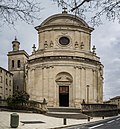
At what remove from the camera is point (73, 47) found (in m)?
65.8

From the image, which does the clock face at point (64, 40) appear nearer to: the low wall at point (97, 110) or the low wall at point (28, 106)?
the low wall at point (97, 110)

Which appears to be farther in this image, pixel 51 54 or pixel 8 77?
pixel 8 77

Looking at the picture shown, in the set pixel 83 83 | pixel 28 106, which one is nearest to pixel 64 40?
pixel 83 83

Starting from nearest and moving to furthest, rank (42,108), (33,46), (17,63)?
(42,108) → (33,46) → (17,63)

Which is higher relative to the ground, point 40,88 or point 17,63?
point 17,63

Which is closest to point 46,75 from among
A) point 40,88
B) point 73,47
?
point 40,88

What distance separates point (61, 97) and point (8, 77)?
1631 cm

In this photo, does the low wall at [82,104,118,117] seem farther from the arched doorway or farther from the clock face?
the clock face

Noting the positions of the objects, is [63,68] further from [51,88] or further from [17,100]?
[17,100]

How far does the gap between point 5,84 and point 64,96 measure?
1510 centimetres

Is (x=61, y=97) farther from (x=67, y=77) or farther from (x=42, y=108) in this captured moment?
(x=42, y=108)

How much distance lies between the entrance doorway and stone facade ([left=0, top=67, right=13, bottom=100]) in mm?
13024

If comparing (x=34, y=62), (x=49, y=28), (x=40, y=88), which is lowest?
(x=40, y=88)

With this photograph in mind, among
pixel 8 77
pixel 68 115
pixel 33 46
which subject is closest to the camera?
pixel 68 115
